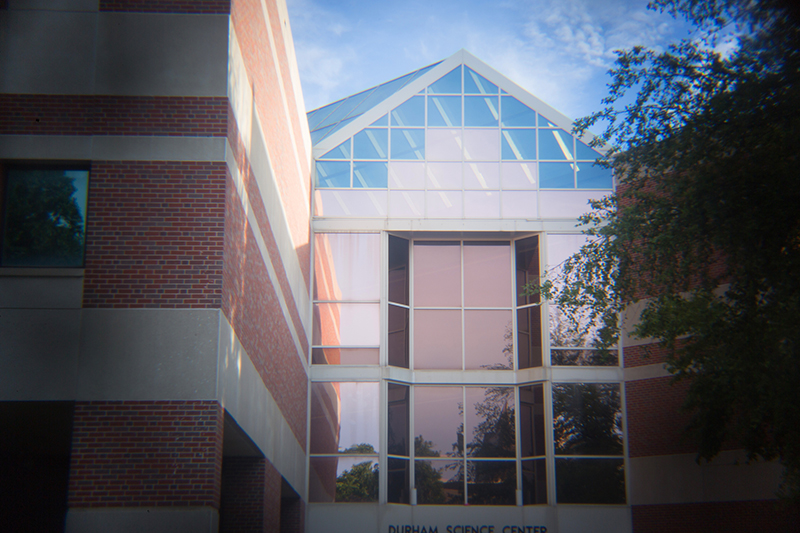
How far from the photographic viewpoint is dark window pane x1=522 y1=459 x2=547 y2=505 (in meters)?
19.0

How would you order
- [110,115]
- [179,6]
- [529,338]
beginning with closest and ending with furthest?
[110,115]
[179,6]
[529,338]

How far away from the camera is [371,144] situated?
70.2 feet

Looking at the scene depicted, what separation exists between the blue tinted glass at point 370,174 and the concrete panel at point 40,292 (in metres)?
12.8

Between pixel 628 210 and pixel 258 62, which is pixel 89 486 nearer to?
pixel 258 62

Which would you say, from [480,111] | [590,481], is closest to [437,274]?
[480,111]

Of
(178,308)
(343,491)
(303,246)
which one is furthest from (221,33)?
(343,491)

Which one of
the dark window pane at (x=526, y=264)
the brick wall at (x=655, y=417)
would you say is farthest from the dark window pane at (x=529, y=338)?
the brick wall at (x=655, y=417)

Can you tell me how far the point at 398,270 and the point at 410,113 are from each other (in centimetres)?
461

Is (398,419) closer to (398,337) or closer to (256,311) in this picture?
(398,337)

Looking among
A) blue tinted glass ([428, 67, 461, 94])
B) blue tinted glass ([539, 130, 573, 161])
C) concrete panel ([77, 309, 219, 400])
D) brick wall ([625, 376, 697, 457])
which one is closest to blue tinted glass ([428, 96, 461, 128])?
blue tinted glass ([428, 67, 461, 94])

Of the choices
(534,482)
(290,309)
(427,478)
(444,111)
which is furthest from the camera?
(444,111)

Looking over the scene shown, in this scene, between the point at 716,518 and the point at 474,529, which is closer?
the point at 716,518

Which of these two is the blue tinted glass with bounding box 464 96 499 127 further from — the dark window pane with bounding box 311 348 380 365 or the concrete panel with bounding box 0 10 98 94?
the concrete panel with bounding box 0 10 98 94

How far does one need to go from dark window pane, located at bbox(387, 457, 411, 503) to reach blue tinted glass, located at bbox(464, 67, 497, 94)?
10.6m
